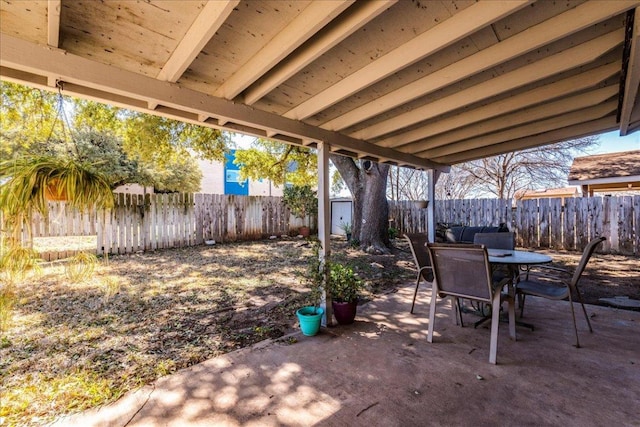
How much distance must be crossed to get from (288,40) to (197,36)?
502mm

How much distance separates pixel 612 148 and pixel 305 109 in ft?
56.9

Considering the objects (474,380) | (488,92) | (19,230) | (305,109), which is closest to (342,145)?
(305,109)

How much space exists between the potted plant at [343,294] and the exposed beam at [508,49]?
167 cm

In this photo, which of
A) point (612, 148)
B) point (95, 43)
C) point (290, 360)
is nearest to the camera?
point (95, 43)

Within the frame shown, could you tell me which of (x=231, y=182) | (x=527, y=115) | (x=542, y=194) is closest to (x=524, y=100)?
(x=527, y=115)

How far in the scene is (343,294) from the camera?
3.18 metres

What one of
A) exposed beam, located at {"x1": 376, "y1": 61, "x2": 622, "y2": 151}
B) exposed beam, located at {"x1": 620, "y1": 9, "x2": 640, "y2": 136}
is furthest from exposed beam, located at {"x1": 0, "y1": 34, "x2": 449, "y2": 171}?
exposed beam, located at {"x1": 620, "y1": 9, "x2": 640, "y2": 136}

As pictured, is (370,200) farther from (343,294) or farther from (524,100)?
(524,100)

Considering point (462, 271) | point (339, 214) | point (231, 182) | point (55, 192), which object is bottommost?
point (462, 271)

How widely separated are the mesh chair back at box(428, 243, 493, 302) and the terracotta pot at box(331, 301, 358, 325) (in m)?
0.91

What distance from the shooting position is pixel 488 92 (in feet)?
8.36

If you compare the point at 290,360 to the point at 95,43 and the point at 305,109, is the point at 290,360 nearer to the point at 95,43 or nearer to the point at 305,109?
the point at 305,109

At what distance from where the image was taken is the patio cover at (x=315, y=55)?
1.56 meters

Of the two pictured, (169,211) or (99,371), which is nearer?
(99,371)
